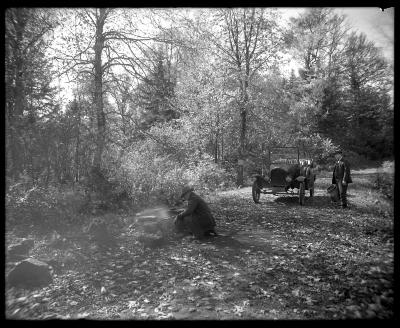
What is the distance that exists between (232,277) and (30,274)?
3086 mm

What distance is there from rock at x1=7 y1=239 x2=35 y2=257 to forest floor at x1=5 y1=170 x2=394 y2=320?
0.20 m

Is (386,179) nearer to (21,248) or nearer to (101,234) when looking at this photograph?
(101,234)

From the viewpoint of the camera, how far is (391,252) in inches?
133

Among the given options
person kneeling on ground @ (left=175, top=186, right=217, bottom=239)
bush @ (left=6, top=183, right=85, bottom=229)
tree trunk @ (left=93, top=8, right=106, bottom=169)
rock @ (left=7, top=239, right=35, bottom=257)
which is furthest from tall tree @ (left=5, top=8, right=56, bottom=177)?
person kneeling on ground @ (left=175, top=186, right=217, bottom=239)

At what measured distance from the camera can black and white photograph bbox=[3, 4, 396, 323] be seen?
145 inches

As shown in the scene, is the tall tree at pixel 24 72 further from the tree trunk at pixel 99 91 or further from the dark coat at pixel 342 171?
the dark coat at pixel 342 171

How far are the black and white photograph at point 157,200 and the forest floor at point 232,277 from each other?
27 mm

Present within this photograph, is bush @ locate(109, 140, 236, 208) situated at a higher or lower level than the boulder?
higher

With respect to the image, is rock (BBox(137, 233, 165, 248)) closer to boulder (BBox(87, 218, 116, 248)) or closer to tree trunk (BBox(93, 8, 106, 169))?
boulder (BBox(87, 218, 116, 248))

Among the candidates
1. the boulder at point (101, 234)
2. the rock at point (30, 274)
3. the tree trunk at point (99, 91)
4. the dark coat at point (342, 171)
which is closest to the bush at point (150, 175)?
the tree trunk at point (99, 91)

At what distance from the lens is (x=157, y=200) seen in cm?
925

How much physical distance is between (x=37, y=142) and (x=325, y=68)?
1960cm
